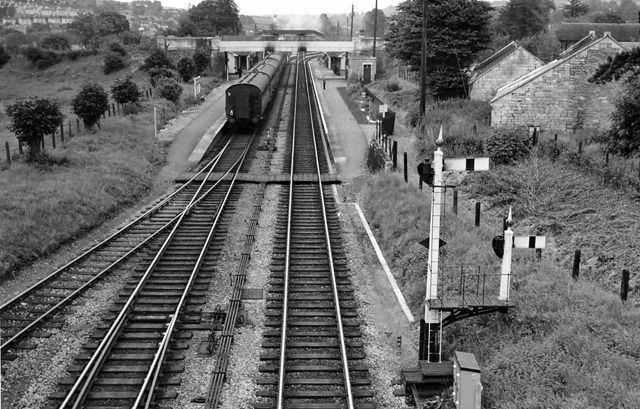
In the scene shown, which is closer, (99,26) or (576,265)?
(576,265)

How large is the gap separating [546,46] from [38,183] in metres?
44.7

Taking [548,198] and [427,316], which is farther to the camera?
[548,198]

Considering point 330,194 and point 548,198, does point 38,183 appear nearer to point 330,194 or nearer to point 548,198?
point 330,194

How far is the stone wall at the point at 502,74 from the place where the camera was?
111ft

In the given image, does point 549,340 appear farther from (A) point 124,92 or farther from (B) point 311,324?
(A) point 124,92

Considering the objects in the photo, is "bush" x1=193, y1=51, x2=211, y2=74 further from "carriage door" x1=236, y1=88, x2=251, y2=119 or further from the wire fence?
"carriage door" x1=236, y1=88, x2=251, y2=119

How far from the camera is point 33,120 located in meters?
20.4

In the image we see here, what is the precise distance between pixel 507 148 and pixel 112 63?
59.2m

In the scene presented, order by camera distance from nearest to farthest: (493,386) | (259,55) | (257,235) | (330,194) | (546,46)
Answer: (493,386) → (257,235) → (330,194) → (546,46) → (259,55)

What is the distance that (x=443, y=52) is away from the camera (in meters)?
32.8

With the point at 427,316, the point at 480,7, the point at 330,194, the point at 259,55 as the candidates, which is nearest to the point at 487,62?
the point at 480,7

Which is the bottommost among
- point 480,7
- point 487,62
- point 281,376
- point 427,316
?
point 281,376

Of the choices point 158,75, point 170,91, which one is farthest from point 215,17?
point 170,91

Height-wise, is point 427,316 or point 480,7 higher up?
point 480,7
